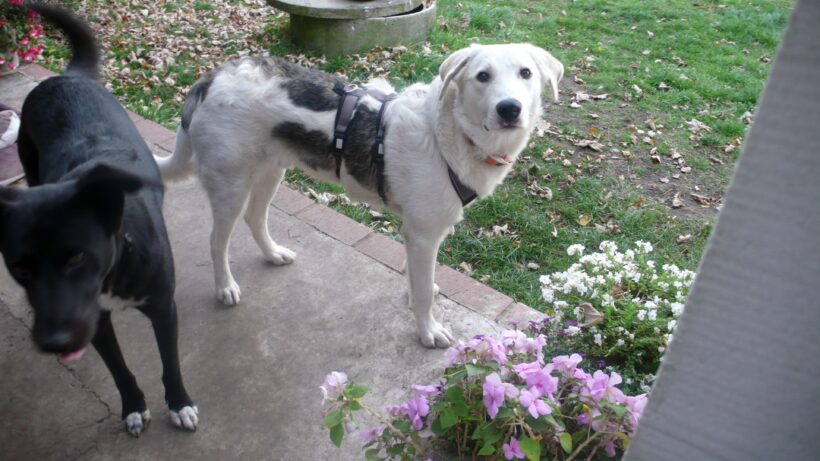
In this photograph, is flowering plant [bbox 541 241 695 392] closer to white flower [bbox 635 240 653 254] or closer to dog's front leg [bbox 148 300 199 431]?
white flower [bbox 635 240 653 254]

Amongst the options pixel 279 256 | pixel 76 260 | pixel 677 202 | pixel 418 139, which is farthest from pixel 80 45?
pixel 677 202

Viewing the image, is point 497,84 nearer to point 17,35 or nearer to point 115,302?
point 115,302

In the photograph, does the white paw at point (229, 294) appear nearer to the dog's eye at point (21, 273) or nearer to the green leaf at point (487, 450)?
the dog's eye at point (21, 273)

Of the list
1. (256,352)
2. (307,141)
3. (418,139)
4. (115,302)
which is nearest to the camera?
(115,302)

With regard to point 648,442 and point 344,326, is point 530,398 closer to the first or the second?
point 648,442

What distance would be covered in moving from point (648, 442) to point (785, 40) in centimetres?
63

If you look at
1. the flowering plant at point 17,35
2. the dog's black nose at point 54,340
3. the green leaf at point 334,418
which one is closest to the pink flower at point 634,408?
the green leaf at point 334,418

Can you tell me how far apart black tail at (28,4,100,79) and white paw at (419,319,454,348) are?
2.30 metres

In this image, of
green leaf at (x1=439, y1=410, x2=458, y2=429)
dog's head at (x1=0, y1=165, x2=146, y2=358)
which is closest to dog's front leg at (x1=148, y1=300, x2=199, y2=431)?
dog's head at (x1=0, y1=165, x2=146, y2=358)

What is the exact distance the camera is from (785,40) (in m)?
0.62

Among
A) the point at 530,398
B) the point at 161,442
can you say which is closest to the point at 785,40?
the point at 530,398

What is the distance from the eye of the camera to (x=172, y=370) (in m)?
2.40

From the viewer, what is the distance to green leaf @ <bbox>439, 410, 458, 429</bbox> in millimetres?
Result: 1552

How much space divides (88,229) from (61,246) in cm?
10
